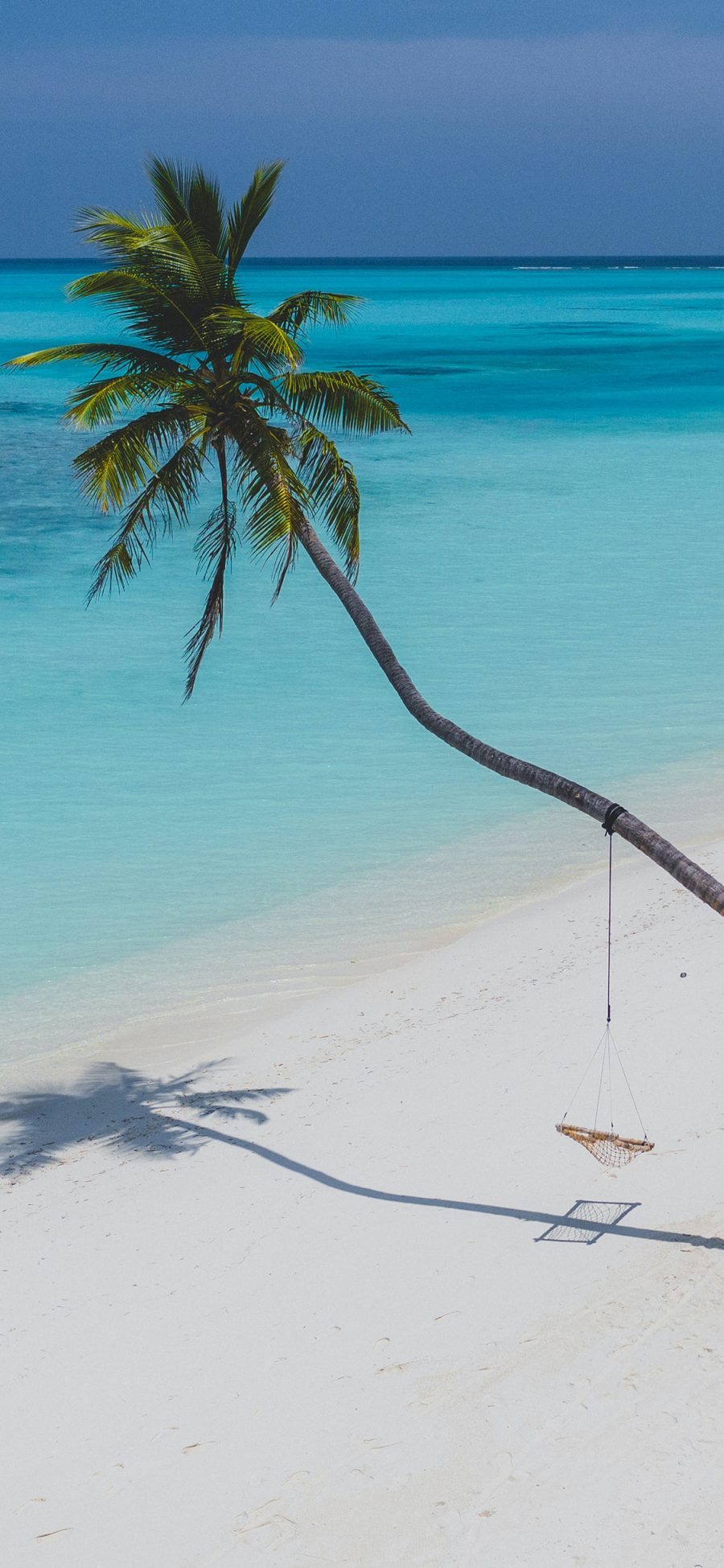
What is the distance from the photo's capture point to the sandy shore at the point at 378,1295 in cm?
561

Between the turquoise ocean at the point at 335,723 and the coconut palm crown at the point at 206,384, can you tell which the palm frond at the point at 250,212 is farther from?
the turquoise ocean at the point at 335,723

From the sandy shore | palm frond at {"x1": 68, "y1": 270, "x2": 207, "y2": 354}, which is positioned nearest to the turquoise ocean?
the sandy shore

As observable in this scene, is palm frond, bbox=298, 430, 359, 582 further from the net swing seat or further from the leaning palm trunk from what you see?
the net swing seat

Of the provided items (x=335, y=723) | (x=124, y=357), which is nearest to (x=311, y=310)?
(x=124, y=357)

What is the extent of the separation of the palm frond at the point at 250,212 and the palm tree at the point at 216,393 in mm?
11

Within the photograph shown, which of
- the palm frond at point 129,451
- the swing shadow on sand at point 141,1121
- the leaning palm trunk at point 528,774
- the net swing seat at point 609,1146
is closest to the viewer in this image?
the leaning palm trunk at point 528,774

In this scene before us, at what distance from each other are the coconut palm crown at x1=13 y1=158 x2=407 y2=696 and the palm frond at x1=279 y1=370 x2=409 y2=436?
Result: 1cm

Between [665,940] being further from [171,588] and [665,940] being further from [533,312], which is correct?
[533,312]

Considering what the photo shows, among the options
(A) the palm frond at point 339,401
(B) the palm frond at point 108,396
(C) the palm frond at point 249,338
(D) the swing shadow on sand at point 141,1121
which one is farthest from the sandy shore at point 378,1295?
(C) the palm frond at point 249,338

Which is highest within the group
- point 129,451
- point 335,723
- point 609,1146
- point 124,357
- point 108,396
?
point 124,357

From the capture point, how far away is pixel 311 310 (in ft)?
30.6

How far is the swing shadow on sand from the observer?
8500mm

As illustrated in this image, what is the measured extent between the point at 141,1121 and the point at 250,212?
5992 mm

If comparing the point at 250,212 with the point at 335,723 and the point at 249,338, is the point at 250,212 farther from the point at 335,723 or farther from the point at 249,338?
the point at 335,723
